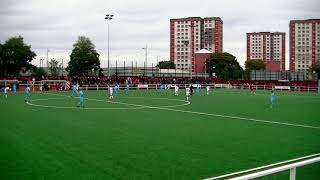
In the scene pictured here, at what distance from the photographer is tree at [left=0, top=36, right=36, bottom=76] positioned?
81062 millimetres

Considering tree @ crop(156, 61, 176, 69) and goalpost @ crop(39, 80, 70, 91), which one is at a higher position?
tree @ crop(156, 61, 176, 69)

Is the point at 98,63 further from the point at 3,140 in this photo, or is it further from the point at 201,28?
the point at 3,140

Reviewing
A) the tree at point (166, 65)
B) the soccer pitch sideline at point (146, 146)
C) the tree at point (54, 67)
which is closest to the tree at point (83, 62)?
the tree at point (54, 67)

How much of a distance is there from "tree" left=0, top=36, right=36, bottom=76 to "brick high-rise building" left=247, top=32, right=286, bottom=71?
415ft

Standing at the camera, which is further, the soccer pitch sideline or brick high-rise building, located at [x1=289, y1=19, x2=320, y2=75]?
brick high-rise building, located at [x1=289, y1=19, x2=320, y2=75]

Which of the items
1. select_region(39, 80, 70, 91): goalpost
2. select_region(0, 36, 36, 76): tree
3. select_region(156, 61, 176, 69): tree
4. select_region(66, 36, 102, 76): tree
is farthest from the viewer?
select_region(156, 61, 176, 69): tree

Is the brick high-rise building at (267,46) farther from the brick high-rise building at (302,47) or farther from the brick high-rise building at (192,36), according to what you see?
the brick high-rise building at (302,47)

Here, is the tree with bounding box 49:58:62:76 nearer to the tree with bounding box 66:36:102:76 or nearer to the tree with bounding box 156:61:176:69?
the tree with bounding box 66:36:102:76

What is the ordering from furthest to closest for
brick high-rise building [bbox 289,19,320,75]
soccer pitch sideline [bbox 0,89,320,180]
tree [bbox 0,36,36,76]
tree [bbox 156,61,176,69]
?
tree [bbox 156,61,176,69]
brick high-rise building [bbox 289,19,320,75]
tree [bbox 0,36,36,76]
soccer pitch sideline [bbox 0,89,320,180]

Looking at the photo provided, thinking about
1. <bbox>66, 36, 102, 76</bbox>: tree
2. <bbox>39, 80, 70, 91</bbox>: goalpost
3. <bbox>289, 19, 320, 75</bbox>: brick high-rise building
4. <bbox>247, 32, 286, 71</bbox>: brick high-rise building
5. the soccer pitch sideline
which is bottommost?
the soccer pitch sideline

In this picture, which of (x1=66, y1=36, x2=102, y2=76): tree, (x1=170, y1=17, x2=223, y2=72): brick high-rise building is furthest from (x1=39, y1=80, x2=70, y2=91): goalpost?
(x1=170, y1=17, x2=223, y2=72): brick high-rise building

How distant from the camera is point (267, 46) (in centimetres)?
18888

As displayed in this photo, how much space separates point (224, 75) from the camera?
97625 mm

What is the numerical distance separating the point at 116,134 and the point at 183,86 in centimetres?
A: 5286
